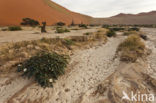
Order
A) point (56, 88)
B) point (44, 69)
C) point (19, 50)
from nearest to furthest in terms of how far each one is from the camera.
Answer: point (56, 88), point (44, 69), point (19, 50)

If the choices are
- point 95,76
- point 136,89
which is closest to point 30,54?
point 95,76

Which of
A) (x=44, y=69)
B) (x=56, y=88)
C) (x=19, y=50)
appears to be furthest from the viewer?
(x=19, y=50)

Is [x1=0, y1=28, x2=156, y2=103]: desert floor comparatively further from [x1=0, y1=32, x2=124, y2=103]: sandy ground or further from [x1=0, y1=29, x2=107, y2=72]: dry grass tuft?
[x1=0, y1=29, x2=107, y2=72]: dry grass tuft

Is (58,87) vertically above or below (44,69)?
below

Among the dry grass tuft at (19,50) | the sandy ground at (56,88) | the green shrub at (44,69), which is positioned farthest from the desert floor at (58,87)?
the dry grass tuft at (19,50)

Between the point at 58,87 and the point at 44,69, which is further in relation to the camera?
the point at 44,69

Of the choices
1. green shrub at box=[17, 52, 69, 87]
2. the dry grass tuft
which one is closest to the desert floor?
green shrub at box=[17, 52, 69, 87]

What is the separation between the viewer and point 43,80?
2961mm

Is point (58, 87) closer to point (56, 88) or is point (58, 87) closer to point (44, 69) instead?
point (56, 88)

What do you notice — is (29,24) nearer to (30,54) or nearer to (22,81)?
(30,54)

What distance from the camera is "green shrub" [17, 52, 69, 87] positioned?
3039mm

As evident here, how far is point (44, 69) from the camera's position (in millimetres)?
3277

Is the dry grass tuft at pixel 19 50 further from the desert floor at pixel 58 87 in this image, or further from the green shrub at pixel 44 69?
the desert floor at pixel 58 87

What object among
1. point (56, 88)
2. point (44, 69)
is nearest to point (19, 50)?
point (44, 69)
